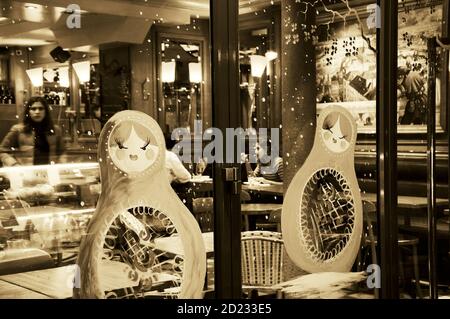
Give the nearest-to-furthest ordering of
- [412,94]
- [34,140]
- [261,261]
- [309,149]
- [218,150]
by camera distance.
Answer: [34,140] < [218,150] < [261,261] < [309,149] < [412,94]

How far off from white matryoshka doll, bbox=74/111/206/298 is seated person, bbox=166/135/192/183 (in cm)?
3

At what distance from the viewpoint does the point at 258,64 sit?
11.7 ft

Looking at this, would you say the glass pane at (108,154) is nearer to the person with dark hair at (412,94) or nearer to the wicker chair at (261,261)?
the wicker chair at (261,261)

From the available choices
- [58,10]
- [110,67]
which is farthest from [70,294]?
[58,10]

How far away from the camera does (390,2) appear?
4043mm

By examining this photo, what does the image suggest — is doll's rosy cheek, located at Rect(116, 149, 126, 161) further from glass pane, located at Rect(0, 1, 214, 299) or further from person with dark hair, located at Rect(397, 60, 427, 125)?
person with dark hair, located at Rect(397, 60, 427, 125)

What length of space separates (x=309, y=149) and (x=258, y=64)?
65 centimetres

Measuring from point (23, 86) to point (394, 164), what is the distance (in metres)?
2.39

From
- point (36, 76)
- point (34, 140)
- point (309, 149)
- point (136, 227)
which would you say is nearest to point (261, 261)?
point (309, 149)

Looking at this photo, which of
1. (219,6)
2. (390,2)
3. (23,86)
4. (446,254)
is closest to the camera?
(23,86)

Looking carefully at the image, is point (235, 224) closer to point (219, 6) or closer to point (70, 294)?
point (70, 294)

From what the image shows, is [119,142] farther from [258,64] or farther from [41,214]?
[258,64]

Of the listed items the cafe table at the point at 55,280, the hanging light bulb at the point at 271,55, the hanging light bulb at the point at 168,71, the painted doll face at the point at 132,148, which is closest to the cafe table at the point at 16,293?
the cafe table at the point at 55,280

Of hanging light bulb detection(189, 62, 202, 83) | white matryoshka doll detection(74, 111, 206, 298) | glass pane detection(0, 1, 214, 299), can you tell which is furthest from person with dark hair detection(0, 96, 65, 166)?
hanging light bulb detection(189, 62, 202, 83)
